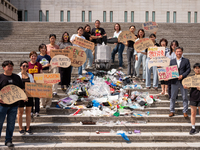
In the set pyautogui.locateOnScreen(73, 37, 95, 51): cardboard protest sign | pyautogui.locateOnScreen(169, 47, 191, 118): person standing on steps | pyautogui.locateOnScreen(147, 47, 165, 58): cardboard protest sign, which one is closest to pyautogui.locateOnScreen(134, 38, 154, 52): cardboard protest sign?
pyautogui.locateOnScreen(147, 47, 165, 58): cardboard protest sign

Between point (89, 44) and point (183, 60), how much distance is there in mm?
3322

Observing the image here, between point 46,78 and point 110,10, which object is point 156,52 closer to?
point 46,78

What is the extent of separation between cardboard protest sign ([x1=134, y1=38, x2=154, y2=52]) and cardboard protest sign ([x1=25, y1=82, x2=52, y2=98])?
336cm

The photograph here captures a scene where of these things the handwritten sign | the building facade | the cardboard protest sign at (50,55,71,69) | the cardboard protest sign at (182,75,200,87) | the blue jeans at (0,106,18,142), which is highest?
the building facade

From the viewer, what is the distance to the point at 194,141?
13.9ft

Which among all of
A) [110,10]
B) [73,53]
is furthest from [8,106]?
[110,10]

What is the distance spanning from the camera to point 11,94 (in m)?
3.78

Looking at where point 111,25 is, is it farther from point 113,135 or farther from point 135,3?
point 135,3

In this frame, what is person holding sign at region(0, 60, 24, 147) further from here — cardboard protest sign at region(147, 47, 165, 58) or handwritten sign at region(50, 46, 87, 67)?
cardboard protest sign at region(147, 47, 165, 58)

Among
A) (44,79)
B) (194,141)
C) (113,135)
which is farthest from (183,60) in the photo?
(44,79)

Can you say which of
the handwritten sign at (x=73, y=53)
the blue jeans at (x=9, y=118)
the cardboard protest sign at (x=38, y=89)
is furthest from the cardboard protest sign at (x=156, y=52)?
the blue jeans at (x=9, y=118)

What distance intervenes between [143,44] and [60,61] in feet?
9.35

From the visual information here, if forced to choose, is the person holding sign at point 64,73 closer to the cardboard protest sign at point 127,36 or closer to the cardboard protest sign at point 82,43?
the cardboard protest sign at point 82,43

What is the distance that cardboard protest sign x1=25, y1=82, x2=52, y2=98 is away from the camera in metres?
4.25
